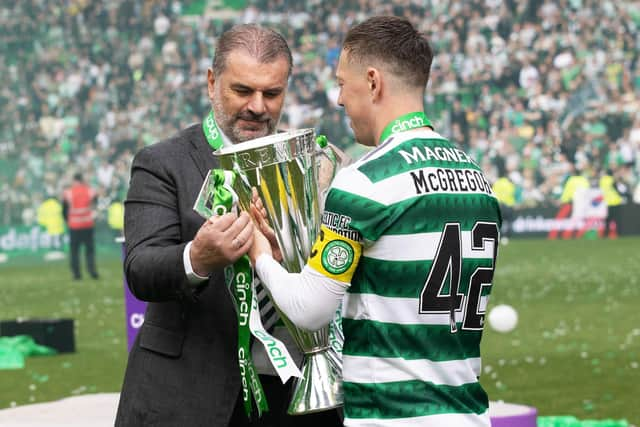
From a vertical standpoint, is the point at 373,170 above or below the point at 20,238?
below

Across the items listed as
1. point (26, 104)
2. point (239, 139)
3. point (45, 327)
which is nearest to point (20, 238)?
point (26, 104)

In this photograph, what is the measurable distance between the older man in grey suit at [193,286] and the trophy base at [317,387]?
10.3 inches

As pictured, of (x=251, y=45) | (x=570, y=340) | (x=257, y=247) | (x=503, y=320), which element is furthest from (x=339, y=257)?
(x=503, y=320)

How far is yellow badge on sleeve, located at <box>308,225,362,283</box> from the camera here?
95.8 inches

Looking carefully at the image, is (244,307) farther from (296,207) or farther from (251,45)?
(251,45)

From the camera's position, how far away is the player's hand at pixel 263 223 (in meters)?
2.67

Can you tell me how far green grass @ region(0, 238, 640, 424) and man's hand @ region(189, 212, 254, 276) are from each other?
521 centimetres

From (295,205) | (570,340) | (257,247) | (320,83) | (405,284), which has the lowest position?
(570,340)

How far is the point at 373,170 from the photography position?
2.45 m

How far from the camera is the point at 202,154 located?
9.90 feet

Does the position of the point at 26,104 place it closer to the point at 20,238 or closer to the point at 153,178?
→ the point at 20,238

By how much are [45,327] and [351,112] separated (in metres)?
8.94

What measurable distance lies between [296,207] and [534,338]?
8903 mm

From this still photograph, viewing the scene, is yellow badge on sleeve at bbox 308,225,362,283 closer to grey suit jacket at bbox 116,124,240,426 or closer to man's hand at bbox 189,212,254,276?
man's hand at bbox 189,212,254,276
